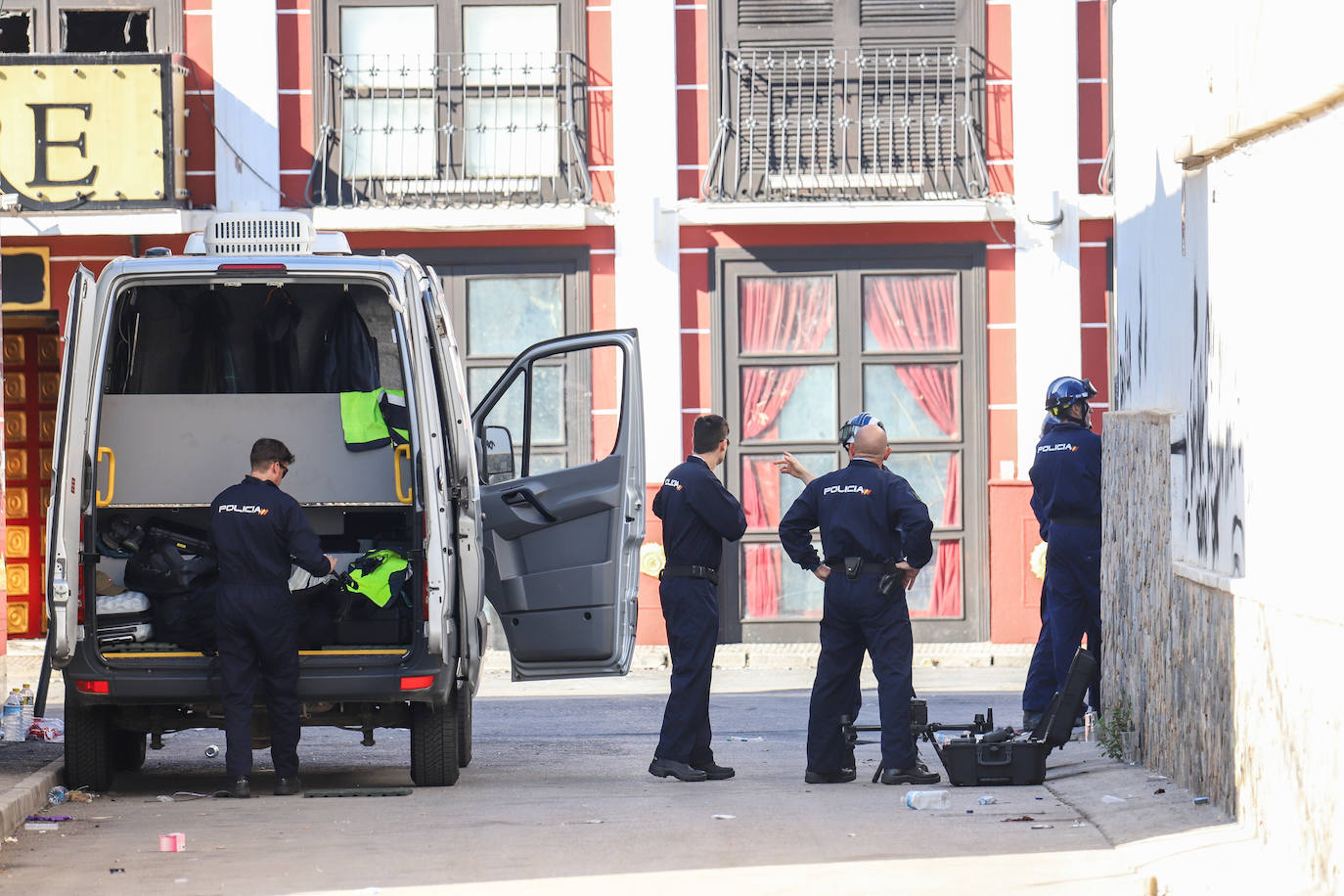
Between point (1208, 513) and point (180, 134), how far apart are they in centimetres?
1105

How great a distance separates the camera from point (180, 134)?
55.6ft

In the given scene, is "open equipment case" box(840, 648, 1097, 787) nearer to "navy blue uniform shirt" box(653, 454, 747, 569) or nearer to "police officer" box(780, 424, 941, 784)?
"police officer" box(780, 424, 941, 784)

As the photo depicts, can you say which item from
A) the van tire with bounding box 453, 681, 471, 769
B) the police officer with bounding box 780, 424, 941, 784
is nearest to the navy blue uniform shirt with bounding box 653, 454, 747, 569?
the police officer with bounding box 780, 424, 941, 784

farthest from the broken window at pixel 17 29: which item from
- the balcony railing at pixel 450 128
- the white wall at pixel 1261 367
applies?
the white wall at pixel 1261 367

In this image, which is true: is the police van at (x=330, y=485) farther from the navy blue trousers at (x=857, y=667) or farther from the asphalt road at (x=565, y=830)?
the navy blue trousers at (x=857, y=667)

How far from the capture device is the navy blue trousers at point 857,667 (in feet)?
30.9

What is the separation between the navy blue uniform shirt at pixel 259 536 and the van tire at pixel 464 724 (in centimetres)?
92

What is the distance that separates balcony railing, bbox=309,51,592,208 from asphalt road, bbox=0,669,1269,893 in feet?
22.8

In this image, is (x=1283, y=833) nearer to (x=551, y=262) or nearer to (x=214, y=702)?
(x=214, y=702)

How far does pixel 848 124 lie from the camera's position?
17.3m

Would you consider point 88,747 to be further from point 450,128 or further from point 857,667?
point 450,128

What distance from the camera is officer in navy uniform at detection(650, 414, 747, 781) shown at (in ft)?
32.2

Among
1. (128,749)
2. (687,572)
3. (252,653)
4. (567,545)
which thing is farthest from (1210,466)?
(128,749)

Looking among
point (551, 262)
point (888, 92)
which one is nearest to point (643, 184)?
point (551, 262)
